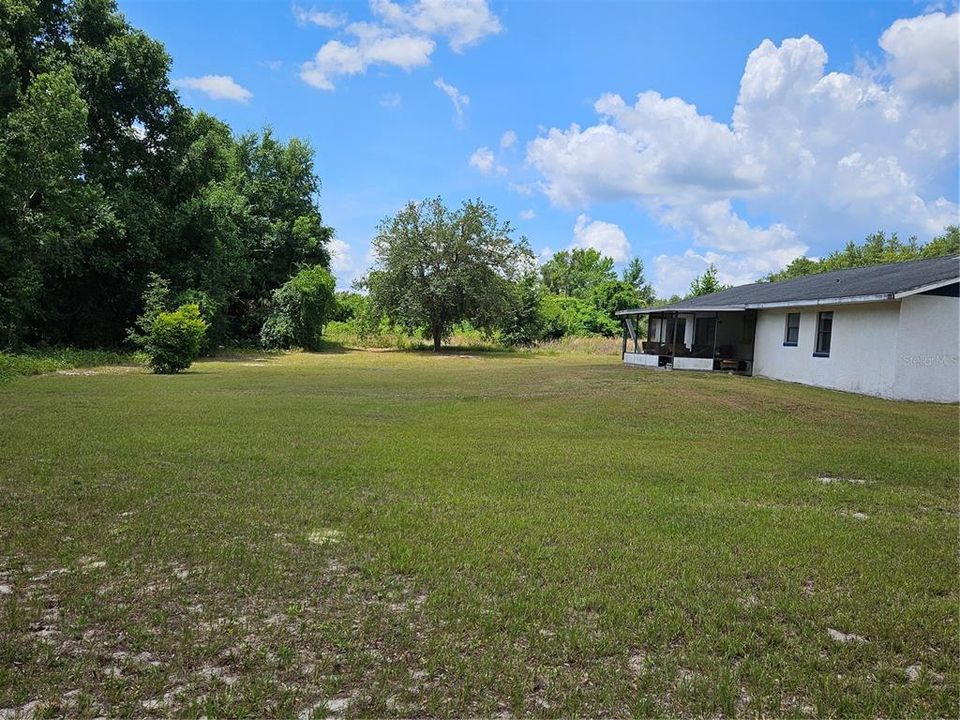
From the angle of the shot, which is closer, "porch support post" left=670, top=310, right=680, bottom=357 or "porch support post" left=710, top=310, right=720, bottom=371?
"porch support post" left=710, top=310, right=720, bottom=371

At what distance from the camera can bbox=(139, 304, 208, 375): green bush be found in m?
19.5

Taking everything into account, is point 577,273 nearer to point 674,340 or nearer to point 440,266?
point 440,266

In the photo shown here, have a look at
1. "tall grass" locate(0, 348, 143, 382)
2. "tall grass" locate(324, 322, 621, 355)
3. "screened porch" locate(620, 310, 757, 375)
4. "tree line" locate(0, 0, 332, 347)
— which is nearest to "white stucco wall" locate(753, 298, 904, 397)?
"screened porch" locate(620, 310, 757, 375)

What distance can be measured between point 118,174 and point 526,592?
102ft

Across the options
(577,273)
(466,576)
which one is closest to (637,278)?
(577,273)

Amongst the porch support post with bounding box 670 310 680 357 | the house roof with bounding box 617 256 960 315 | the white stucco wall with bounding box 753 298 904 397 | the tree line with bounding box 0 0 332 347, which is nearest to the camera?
the house roof with bounding box 617 256 960 315

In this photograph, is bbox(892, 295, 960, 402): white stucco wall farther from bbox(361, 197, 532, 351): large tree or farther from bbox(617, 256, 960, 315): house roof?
bbox(361, 197, 532, 351): large tree

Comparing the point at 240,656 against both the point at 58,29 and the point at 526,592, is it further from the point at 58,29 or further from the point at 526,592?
the point at 58,29

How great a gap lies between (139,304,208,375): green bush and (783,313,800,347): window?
60.7 feet

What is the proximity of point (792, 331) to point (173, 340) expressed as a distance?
62.9ft

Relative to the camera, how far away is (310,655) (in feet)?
10.2

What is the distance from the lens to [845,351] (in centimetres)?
1725

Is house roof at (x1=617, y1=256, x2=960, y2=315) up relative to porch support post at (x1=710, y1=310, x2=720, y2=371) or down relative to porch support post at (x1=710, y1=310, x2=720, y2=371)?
up

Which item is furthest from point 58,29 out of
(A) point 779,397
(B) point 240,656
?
(B) point 240,656
